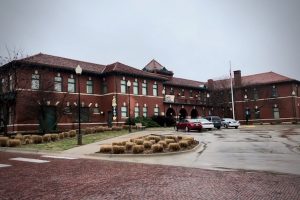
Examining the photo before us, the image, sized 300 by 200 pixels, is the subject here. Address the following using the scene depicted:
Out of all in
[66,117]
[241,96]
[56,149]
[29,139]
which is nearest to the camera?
[56,149]

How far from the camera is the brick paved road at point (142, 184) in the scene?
7184 millimetres

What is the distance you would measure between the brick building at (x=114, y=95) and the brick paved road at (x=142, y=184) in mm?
12198

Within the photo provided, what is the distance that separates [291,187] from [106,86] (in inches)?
1498

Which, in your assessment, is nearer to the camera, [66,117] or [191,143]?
[191,143]

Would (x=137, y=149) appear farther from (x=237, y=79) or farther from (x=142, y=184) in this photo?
(x=237, y=79)

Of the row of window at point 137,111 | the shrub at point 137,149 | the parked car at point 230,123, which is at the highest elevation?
the row of window at point 137,111

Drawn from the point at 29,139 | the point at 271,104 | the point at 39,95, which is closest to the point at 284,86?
the point at 271,104

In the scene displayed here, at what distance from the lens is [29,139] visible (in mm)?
23844

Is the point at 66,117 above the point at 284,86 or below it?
below

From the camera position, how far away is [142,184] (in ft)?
27.6

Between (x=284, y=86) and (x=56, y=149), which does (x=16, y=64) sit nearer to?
(x=56, y=149)

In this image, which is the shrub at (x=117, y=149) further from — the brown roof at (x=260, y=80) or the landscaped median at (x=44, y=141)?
the brown roof at (x=260, y=80)

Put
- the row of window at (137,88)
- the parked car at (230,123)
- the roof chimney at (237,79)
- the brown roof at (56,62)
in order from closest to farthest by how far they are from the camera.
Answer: the brown roof at (56,62) < the parked car at (230,123) < the row of window at (137,88) < the roof chimney at (237,79)

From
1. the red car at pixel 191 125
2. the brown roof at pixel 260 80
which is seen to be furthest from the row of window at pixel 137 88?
the brown roof at pixel 260 80
